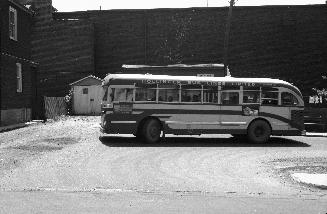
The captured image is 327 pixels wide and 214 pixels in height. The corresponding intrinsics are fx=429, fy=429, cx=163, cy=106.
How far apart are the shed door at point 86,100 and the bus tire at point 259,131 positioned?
63.1 ft

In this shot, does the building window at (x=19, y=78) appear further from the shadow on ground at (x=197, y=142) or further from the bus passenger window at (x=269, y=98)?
the bus passenger window at (x=269, y=98)

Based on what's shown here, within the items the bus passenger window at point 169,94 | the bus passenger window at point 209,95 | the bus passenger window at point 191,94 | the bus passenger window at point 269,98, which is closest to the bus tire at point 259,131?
the bus passenger window at point 269,98

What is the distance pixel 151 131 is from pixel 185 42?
23.5 meters

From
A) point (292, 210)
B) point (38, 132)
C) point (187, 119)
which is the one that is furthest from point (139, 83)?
point (292, 210)

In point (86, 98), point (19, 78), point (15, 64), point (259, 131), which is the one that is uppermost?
point (15, 64)

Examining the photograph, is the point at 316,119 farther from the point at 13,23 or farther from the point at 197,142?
the point at 13,23

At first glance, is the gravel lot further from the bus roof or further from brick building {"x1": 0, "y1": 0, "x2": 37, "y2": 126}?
brick building {"x1": 0, "y1": 0, "x2": 37, "y2": 126}

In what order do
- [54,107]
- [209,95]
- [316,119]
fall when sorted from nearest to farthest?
1. [209,95]
2. [316,119]
3. [54,107]

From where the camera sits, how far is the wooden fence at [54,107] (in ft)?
94.4

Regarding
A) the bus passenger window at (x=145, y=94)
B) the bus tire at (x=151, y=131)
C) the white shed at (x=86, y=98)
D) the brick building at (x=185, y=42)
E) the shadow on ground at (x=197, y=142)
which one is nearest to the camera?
the shadow on ground at (x=197, y=142)

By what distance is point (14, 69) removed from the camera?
24.7 meters

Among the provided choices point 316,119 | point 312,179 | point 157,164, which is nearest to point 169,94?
point 157,164

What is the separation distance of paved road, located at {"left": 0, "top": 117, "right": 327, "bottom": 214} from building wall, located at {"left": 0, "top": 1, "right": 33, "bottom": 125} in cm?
671

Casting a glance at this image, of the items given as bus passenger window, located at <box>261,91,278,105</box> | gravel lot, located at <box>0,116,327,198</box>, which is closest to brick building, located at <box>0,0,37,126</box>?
gravel lot, located at <box>0,116,327,198</box>
